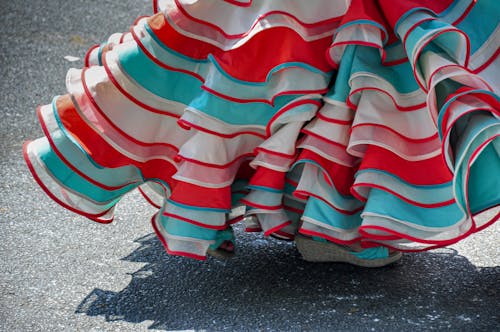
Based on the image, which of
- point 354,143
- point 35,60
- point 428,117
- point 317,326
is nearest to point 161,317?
point 317,326

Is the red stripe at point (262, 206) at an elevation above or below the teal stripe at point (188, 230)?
above

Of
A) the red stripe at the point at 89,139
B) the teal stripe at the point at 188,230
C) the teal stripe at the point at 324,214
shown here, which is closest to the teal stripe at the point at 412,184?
the teal stripe at the point at 324,214

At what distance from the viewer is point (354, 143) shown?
1.49 metres

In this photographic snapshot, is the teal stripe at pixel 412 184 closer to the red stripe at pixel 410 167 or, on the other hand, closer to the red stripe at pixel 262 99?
the red stripe at pixel 410 167

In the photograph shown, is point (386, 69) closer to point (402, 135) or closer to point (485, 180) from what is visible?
point (402, 135)

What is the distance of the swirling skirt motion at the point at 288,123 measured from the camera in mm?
1452

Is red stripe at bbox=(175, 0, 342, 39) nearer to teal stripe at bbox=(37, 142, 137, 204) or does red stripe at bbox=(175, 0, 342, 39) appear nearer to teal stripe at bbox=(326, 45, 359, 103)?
teal stripe at bbox=(326, 45, 359, 103)

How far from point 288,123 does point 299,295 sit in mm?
364

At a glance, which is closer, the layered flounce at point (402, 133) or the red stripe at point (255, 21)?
the layered flounce at point (402, 133)

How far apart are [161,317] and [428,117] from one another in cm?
65

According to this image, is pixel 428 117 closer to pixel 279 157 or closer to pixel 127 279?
pixel 279 157

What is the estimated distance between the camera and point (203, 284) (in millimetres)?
1731

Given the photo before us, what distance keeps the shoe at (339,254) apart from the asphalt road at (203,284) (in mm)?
38

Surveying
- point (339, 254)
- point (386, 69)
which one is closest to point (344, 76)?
point (386, 69)
